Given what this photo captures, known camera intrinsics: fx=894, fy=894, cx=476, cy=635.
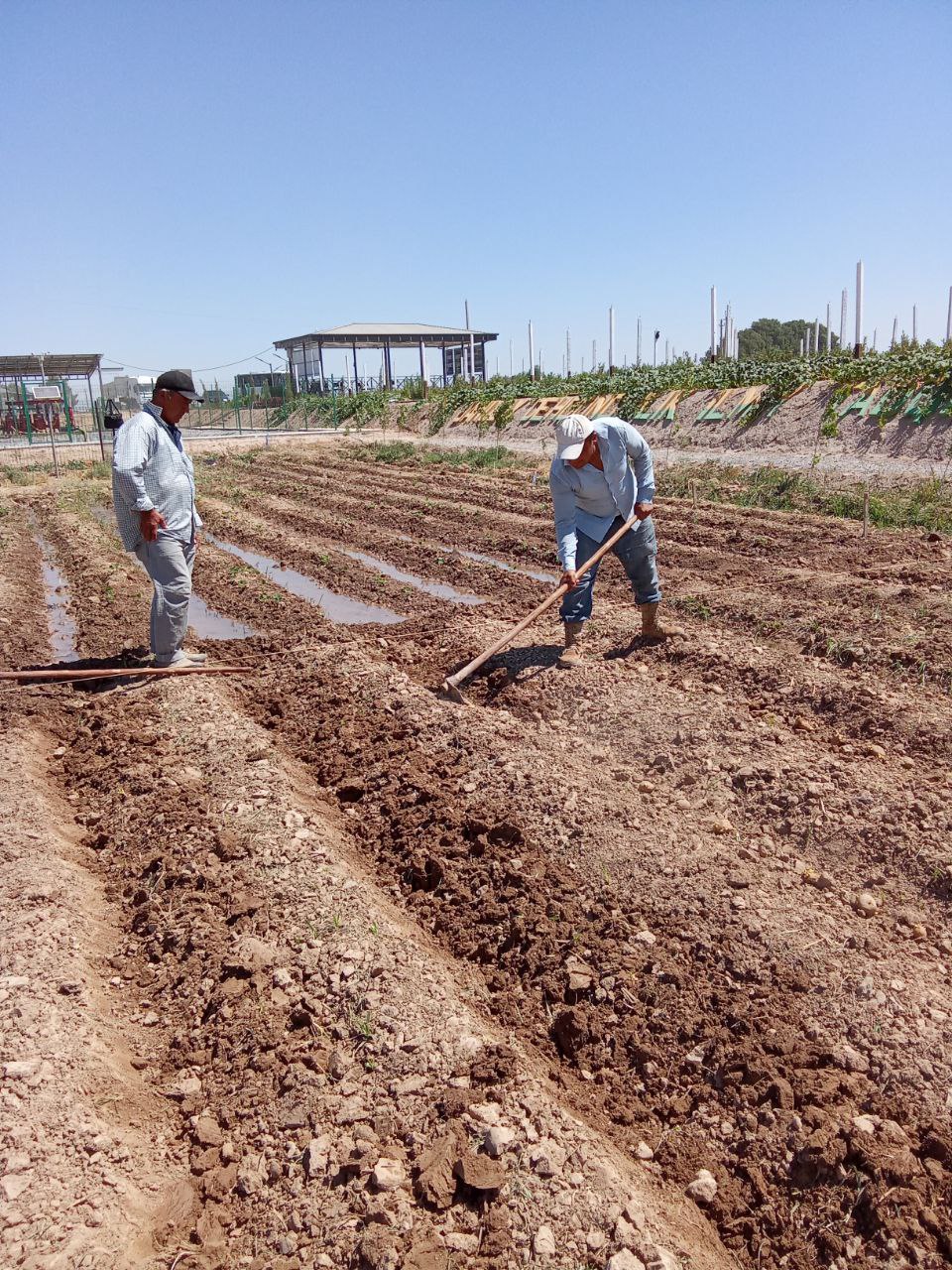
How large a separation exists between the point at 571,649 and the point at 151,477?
9.87 feet

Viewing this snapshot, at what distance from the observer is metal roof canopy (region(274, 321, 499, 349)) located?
42156 millimetres

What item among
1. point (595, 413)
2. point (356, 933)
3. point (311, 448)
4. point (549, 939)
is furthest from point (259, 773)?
point (311, 448)

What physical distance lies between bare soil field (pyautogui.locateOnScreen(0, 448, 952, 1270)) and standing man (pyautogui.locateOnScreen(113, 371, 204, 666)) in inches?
26.3

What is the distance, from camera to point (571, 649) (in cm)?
609

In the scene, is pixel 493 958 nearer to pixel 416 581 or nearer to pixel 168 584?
pixel 168 584

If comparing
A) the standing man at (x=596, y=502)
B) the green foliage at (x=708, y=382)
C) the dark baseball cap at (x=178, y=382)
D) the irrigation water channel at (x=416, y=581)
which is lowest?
the irrigation water channel at (x=416, y=581)

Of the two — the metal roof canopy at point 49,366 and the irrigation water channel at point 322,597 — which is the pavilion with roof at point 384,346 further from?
the irrigation water channel at point 322,597

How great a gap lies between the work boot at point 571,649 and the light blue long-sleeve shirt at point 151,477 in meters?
2.67

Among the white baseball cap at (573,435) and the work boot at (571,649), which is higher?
the white baseball cap at (573,435)

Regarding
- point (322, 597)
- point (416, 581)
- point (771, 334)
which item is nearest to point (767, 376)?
point (416, 581)

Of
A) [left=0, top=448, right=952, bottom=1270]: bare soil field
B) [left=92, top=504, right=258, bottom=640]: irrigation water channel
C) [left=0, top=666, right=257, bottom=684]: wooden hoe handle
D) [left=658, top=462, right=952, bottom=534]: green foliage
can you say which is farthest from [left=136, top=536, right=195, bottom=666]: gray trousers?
[left=658, top=462, right=952, bottom=534]: green foliage

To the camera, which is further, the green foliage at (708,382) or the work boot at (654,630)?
the green foliage at (708,382)

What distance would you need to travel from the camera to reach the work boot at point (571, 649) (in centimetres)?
603

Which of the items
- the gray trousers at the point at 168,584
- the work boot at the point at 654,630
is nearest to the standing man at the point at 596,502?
the work boot at the point at 654,630
